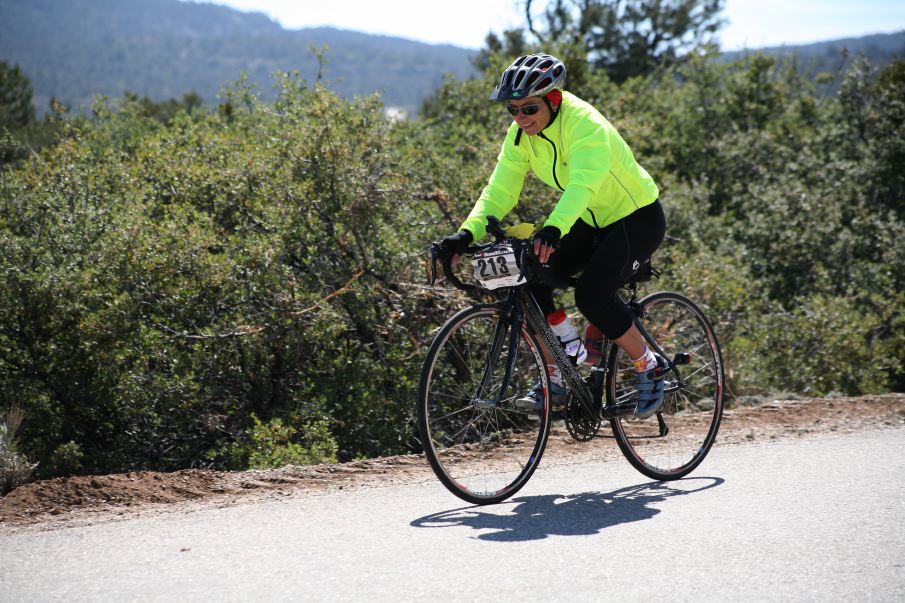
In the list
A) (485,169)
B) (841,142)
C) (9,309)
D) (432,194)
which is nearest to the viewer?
(9,309)

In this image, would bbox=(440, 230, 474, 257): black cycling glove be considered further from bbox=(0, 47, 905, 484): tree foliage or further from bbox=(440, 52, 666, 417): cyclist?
bbox=(0, 47, 905, 484): tree foliage

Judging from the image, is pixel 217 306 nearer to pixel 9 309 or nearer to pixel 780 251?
pixel 9 309

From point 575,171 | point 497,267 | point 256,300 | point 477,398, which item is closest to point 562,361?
point 477,398

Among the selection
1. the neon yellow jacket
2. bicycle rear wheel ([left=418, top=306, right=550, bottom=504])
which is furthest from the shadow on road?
the neon yellow jacket

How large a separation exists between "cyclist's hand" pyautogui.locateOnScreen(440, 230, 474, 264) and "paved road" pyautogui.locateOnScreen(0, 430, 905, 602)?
134 centimetres

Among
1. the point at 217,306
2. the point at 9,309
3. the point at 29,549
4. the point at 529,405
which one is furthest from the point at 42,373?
the point at 529,405

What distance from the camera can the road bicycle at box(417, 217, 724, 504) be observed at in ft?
15.7

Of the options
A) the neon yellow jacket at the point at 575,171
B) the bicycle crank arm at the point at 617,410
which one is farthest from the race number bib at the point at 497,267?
the bicycle crank arm at the point at 617,410

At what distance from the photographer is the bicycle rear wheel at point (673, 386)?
541 centimetres

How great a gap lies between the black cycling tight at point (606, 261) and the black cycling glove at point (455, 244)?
19.6 inches

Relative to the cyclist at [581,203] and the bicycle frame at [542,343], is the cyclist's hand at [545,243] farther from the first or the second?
the bicycle frame at [542,343]

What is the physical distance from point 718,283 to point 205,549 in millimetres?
7418

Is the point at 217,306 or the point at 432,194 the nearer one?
the point at 217,306

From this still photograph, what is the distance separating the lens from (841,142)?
18156 millimetres
